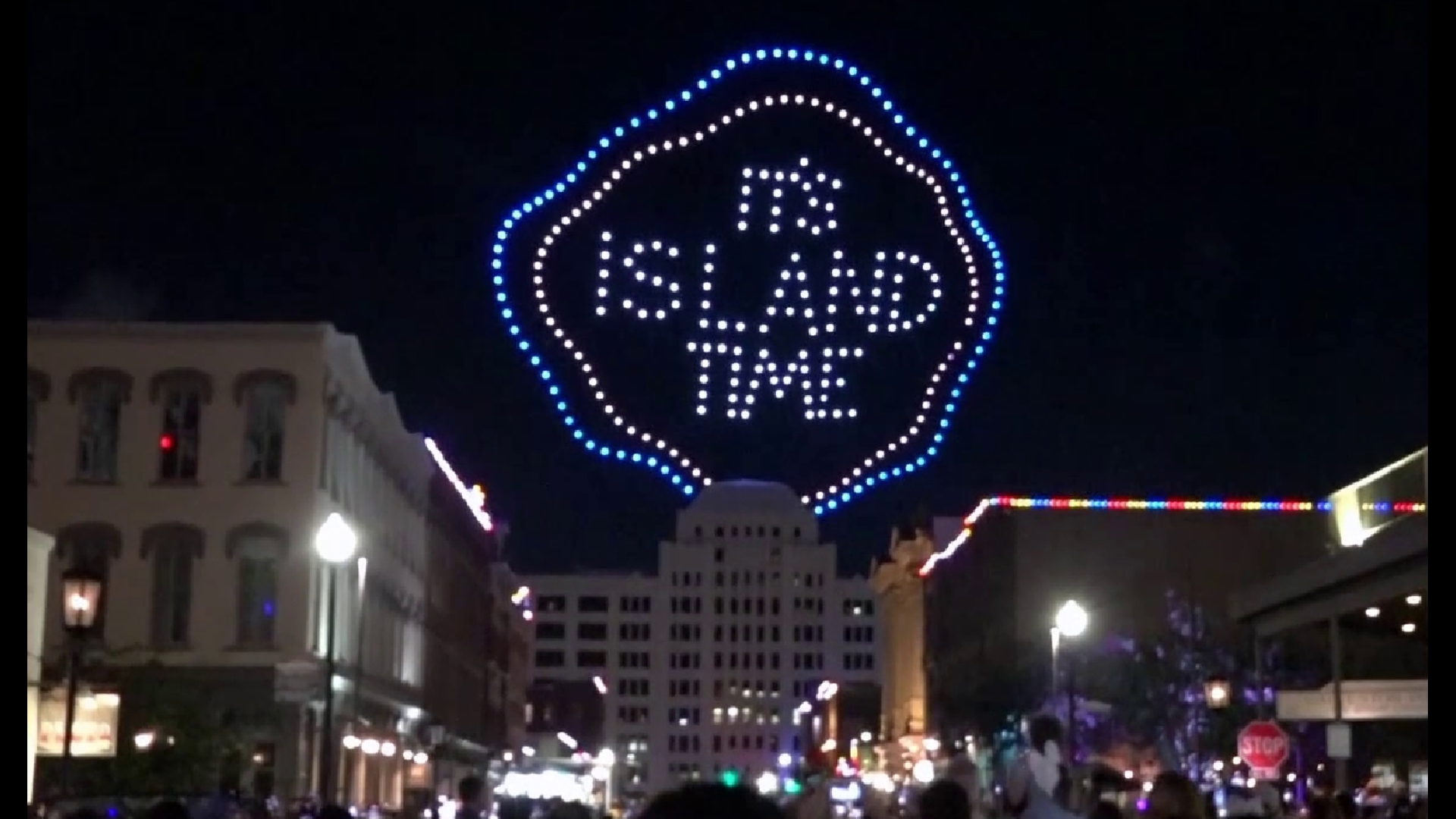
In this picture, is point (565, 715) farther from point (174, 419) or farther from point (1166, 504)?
point (174, 419)

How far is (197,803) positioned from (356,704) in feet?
91.1

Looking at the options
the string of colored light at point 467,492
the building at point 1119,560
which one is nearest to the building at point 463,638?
the string of colored light at point 467,492

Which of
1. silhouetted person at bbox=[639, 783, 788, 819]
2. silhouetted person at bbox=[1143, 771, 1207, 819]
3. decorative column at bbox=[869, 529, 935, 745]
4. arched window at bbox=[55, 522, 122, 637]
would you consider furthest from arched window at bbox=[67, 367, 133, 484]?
decorative column at bbox=[869, 529, 935, 745]

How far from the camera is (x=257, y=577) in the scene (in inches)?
2008

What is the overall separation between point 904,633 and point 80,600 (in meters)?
104

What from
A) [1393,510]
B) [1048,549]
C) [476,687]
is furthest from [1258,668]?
[476,687]

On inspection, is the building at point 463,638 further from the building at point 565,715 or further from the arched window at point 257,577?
the building at point 565,715

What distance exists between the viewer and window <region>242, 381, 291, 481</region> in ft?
166

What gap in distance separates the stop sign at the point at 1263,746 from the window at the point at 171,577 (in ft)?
91.1

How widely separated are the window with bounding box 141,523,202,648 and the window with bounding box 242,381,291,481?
6.44 ft

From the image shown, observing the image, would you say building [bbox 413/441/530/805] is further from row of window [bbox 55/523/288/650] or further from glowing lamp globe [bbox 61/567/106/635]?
glowing lamp globe [bbox 61/567/106/635]

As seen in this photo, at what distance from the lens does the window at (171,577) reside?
165ft

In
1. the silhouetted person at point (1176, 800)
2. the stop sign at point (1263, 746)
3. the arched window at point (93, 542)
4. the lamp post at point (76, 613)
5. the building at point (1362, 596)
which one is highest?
the arched window at point (93, 542)

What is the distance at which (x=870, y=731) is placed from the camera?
146625 millimetres
